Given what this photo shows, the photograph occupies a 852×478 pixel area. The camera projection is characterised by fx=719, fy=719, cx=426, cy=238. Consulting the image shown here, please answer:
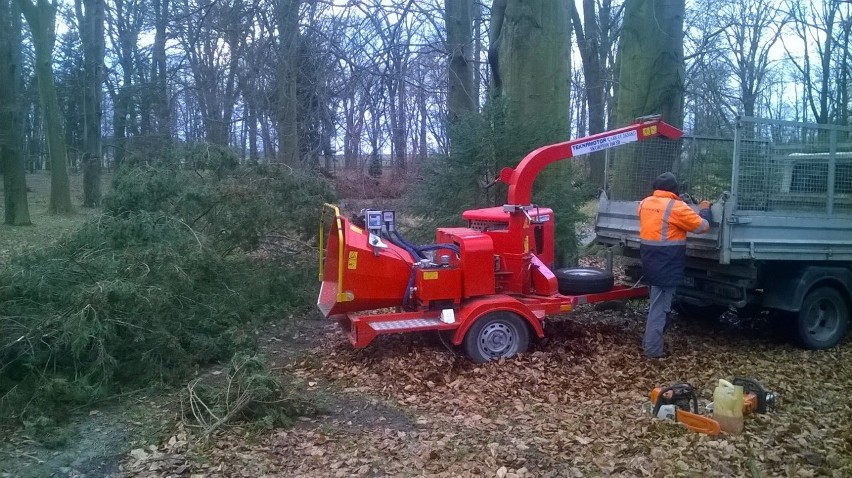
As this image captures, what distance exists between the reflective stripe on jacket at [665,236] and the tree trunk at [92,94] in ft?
75.2

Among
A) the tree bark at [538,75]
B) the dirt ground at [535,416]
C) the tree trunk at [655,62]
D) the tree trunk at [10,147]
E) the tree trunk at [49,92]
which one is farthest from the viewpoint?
the tree trunk at [49,92]

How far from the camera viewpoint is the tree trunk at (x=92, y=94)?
25.5m

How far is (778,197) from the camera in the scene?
769cm

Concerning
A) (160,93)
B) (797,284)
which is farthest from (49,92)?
(797,284)

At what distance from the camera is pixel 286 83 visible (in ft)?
49.7

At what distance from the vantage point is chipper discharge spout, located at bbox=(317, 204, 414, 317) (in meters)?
6.95

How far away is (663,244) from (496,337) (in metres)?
1.92

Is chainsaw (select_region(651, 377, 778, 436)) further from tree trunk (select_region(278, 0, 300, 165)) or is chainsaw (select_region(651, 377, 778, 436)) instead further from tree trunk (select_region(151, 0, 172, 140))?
tree trunk (select_region(151, 0, 172, 140))

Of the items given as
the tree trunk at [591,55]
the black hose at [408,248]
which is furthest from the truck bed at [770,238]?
the tree trunk at [591,55]

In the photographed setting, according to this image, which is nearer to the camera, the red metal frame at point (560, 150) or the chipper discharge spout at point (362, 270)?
the chipper discharge spout at point (362, 270)

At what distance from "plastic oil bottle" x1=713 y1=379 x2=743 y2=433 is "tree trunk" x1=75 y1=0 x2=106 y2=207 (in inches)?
967

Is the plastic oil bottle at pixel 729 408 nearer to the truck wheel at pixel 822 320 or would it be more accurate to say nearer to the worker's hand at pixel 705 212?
the worker's hand at pixel 705 212

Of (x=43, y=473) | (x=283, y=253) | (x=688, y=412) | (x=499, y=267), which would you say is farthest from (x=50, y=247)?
(x=688, y=412)

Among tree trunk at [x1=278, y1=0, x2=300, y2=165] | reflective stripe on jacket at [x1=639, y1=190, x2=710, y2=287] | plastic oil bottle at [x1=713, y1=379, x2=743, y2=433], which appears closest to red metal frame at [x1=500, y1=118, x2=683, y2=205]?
reflective stripe on jacket at [x1=639, y1=190, x2=710, y2=287]
